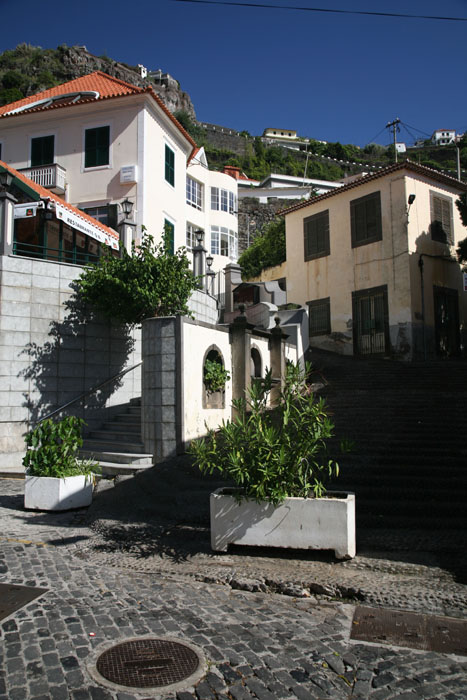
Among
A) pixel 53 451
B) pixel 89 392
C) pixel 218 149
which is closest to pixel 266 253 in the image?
pixel 89 392

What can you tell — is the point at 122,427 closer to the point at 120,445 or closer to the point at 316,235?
the point at 120,445

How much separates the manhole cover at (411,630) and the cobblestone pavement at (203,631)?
0.34 feet

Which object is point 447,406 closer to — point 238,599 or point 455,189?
point 238,599

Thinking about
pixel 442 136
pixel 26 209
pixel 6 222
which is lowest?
pixel 6 222

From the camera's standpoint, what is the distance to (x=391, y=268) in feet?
60.0

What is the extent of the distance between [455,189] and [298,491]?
59.8 ft

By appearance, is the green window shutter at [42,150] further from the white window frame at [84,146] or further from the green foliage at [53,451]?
the green foliage at [53,451]

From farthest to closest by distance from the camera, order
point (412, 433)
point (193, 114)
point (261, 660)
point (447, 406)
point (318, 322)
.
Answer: point (193, 114) → point (318, 322) → point (447, 406) → point (412, 433) → point (261, 660)

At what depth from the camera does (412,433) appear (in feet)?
29.9

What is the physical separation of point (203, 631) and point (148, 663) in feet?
1.95

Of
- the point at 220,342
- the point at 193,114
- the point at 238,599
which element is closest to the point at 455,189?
the point at 220,342

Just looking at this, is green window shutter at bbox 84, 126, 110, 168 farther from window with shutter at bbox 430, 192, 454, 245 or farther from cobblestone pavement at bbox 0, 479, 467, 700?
cobblestone pavement at bbox 0, 479, 467, 700

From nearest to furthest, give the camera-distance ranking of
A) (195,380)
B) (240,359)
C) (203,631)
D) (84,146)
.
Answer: (203,631) < (195,380) < (240,359) < (84,146)

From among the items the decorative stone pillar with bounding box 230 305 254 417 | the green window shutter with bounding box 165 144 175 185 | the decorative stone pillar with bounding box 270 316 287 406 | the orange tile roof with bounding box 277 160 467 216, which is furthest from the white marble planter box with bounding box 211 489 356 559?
the green window shutter with bounding box 165 144 175 185
